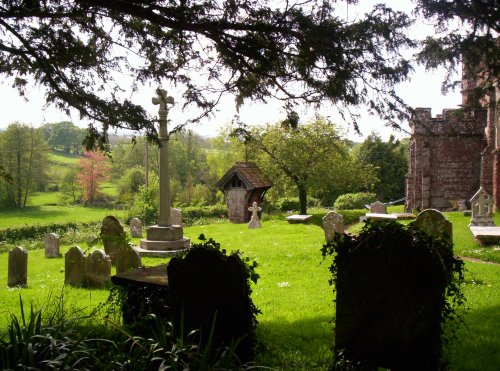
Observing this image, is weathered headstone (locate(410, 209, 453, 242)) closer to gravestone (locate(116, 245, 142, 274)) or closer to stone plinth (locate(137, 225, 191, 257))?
gravestone (locate(116, 245, 142, 274))

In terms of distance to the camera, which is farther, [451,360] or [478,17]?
[478,17]

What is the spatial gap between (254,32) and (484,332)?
4.92m

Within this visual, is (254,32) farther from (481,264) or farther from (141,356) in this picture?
(481,264)

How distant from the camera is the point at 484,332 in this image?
5.46 meters

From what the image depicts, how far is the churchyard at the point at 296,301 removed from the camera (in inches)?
187

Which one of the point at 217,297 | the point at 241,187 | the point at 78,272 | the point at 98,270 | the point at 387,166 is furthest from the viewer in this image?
the point at 387,166

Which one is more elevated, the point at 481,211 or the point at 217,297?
the point at 481,211

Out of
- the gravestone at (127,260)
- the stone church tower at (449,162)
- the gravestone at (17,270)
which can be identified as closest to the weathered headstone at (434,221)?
the gravestone at (127,260)

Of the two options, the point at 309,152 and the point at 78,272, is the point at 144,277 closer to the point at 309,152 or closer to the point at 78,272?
the point at 78,272

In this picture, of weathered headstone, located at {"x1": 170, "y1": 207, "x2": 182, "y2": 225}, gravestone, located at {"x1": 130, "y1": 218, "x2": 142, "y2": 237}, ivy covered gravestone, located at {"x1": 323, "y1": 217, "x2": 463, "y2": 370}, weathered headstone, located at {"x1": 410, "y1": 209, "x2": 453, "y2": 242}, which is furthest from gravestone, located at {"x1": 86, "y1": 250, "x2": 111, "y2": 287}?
weathered headstone, located at {"x1": 170, "y1": 207, "x2": 182, "y2": 225}

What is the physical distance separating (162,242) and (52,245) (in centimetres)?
557

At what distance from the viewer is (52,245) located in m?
16.8

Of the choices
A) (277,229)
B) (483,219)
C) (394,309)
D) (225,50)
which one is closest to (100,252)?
(225,50)

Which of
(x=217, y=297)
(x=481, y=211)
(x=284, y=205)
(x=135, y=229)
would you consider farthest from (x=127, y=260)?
(x=284, y=205)
